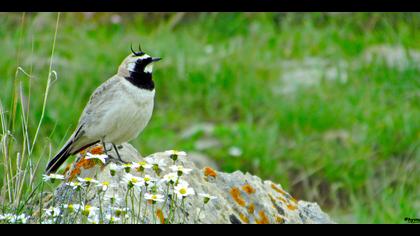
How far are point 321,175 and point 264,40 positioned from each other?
7.83ft

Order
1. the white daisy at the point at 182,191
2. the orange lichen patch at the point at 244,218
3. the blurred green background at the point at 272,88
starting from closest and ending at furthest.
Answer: the white daisy at the point at 182,191
the orange lichen patch at the point at 244,218
the blurred green background at the point at 272,88

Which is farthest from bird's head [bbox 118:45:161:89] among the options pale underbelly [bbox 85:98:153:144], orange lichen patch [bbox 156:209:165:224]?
orange lichen patch [bbox 156:209:165:224]

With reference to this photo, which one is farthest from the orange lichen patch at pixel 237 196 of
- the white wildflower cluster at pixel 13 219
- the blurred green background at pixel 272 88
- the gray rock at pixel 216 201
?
the blurred green background at pixel 272 88

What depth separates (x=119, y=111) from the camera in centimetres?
569

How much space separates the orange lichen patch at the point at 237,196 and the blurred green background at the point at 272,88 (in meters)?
3.36

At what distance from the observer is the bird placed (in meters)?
5.68

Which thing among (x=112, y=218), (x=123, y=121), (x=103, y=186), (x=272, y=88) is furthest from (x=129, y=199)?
(x=272, y=88)

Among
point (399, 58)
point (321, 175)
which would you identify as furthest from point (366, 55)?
point (321, 175)

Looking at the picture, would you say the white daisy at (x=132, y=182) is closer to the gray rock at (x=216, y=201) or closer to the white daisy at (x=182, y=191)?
the white daisy at (x=182, y=191)

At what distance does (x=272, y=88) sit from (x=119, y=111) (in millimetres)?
5175

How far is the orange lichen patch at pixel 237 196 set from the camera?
523cm

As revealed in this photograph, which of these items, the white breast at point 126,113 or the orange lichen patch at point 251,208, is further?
the white breast at point 126,113

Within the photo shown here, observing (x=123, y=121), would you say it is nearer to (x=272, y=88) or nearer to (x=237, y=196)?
(x=237, y=196)

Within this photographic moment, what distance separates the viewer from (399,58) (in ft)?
36.0
